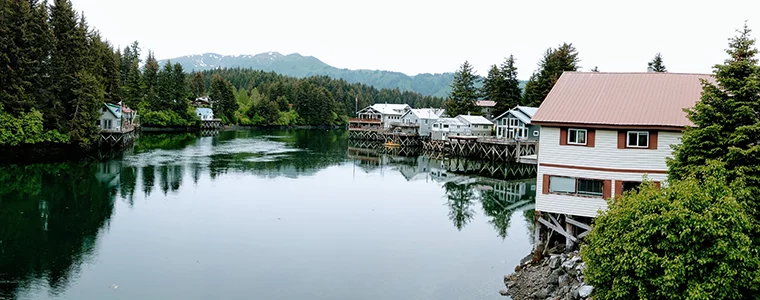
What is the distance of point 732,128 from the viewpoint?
14.3 meters

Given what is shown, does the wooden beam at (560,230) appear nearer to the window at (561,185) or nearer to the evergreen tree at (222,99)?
the window at (561,185)

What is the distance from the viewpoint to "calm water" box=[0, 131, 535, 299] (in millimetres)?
18406

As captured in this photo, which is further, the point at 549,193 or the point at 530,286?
the point at 549,193

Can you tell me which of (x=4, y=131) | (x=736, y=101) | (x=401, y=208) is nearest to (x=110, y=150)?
(x=4, y=131)

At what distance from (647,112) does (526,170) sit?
110ft

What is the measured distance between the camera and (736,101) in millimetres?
14281

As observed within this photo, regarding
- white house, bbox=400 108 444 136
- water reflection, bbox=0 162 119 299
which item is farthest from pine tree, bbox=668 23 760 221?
white house, bbox=400 108 444 136

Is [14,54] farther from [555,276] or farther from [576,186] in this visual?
[555,276]

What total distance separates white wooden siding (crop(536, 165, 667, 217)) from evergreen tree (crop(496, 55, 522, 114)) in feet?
180

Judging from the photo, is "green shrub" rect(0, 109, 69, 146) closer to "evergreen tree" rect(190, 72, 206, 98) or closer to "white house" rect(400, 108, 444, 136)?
"white house" rect(400, 108, 444, 136)

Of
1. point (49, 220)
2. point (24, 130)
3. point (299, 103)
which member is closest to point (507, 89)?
point (24, 130)

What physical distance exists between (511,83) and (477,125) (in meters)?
7.92

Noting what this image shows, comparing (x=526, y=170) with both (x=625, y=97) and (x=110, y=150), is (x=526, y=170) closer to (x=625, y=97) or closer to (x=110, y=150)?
(x=625, y=97)

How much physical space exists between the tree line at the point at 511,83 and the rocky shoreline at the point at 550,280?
4779 centimetres
